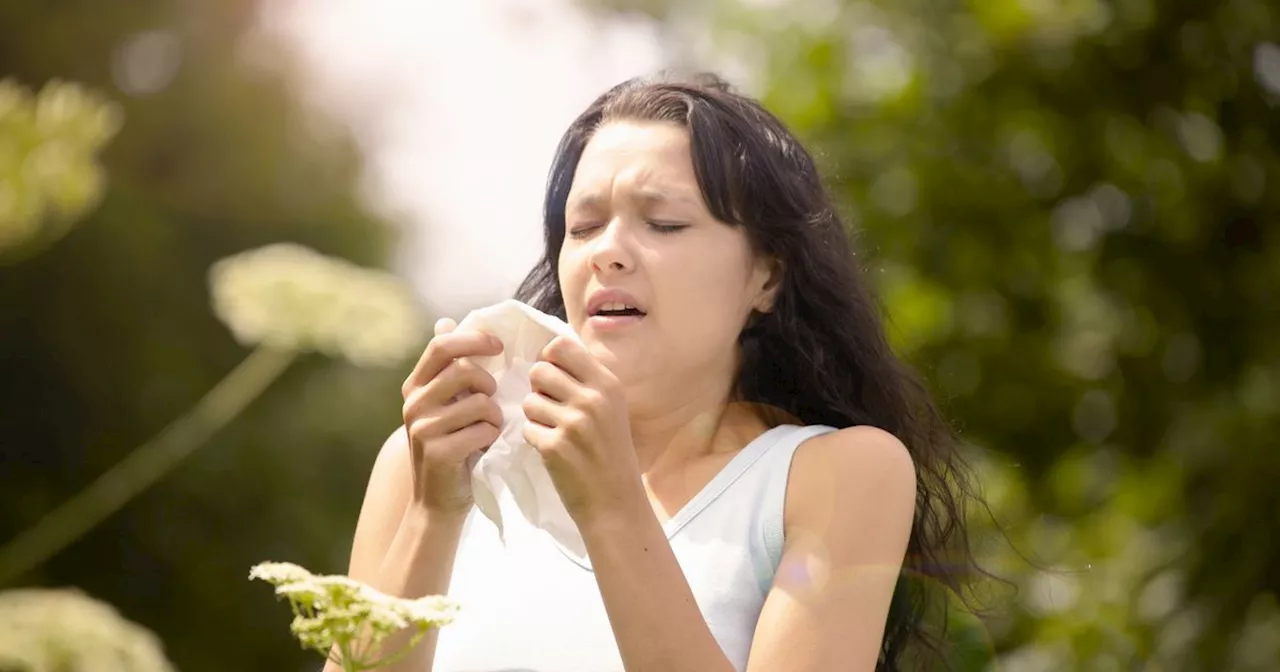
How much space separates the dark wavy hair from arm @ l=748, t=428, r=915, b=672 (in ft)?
0.63

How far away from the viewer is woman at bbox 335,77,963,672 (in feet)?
3.78

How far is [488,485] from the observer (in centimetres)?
123

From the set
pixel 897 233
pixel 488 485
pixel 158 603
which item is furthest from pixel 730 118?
pixel 158 603

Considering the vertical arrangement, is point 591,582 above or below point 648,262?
below

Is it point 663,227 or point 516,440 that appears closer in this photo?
point 516,440

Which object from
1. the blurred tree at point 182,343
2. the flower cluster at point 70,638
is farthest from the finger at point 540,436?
the blurred tree at point 182,343

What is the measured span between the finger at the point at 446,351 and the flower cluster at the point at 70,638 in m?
0.30

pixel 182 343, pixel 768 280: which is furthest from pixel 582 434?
pixel 182 343

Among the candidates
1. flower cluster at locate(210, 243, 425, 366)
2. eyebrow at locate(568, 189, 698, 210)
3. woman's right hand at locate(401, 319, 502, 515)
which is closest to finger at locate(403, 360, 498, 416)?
woman's right hand at locate(401, 319, 502, 515)

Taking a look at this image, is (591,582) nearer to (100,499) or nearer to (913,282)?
(100,499)

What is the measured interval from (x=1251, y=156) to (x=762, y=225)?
114 inches

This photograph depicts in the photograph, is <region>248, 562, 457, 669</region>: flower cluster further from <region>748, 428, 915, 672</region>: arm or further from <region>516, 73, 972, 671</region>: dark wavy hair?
<region>516, 73, 972, 671</region>: dark wavy hair

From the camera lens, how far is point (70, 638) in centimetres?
111

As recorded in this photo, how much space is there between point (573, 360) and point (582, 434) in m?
0.06
